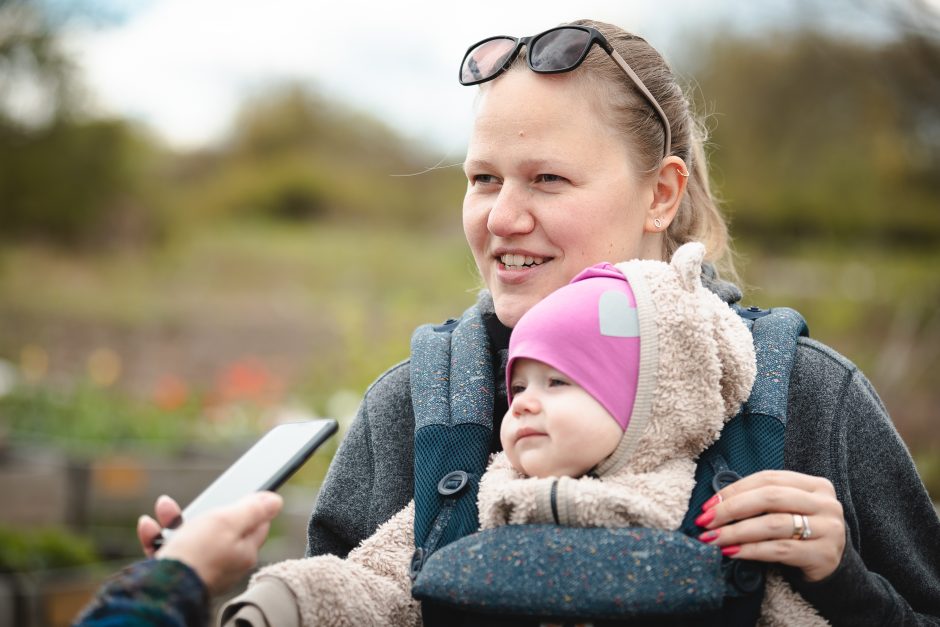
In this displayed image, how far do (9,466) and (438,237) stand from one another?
12.8 m

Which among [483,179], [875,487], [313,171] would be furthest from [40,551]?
[313,171]

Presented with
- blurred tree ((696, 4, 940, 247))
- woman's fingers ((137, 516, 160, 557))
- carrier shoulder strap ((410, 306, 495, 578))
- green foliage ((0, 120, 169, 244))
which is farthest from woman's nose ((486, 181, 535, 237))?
green foliage ((0, 120, 169, 244))

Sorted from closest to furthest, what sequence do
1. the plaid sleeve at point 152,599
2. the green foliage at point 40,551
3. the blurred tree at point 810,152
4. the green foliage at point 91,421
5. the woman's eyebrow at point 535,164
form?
1. the plaid sleeve at point 152,599
2. the woman's eyebrow at point 535,164
3. the green foliage at point 40,551
4. the green foliage at point 91,421
5. the blurred tree at point 810,152

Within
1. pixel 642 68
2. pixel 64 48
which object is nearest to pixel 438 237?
pixel 64 48

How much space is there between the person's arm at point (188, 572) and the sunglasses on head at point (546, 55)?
1.00m

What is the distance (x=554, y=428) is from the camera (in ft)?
5.24

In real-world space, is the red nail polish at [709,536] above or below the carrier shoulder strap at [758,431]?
below

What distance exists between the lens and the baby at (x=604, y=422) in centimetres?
158

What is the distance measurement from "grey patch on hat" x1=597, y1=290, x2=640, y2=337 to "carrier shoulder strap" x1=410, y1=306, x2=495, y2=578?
35cm

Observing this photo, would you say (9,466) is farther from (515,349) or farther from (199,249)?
(199,249)

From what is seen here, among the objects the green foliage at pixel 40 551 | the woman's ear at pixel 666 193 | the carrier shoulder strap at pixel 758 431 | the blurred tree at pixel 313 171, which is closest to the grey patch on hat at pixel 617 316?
the carrier shoulder strap at pixel 758 431

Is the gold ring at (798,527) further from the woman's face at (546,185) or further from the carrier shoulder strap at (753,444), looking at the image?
the woman's face at (546,185)

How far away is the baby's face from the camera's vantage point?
159 centimetres

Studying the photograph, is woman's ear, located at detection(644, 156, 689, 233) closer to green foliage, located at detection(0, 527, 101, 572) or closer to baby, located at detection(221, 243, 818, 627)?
baby, located at detection(221, 243, 818, 627)
